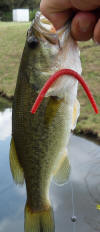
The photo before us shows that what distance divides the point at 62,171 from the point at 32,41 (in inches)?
30.2

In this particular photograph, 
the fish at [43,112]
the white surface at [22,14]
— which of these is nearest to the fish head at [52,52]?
the fish at [43,112]

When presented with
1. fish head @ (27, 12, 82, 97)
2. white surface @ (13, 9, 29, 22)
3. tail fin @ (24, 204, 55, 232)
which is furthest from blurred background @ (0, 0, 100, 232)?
white surface @ (13, 9, 29, 22)

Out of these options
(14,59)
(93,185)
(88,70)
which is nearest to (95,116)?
(93,185)

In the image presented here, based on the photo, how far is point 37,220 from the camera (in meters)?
1.85

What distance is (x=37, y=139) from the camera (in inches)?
63.4

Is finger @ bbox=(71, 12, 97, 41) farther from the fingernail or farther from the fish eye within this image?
the fish eye

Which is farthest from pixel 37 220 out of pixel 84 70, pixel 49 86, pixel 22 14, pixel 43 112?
pixel 22 14

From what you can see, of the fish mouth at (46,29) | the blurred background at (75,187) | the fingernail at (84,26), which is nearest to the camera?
the fingernail at (84,26)

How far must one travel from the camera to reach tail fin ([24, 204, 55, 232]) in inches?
72.7

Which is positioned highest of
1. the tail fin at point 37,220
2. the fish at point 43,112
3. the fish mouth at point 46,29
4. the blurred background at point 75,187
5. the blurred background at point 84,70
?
the fish mouth at point 46,29

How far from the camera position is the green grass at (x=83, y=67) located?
611 centimetres

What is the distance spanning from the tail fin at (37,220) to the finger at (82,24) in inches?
44.1

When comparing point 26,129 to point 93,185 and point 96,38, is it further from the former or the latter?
point 93,185

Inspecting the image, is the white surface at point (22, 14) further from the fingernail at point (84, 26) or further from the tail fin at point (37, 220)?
the fingernail at point (84, 26)
